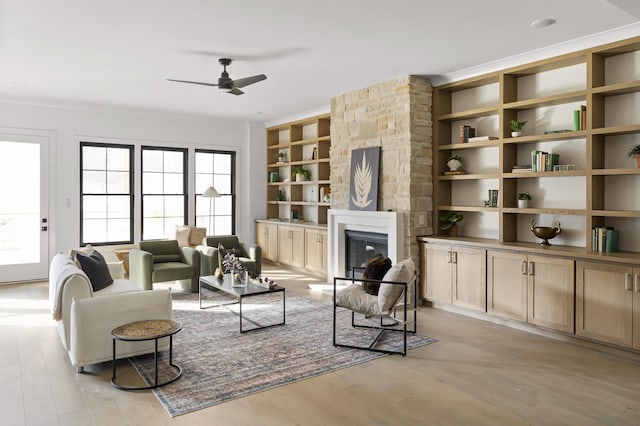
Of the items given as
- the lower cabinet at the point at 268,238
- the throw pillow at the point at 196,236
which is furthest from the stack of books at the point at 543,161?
the throw pillow at the point at 196,236

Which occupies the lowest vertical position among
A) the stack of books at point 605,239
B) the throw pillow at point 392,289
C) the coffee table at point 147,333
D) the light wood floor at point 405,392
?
the light wood floor at point 405,392

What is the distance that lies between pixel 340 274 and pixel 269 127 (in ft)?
13.7

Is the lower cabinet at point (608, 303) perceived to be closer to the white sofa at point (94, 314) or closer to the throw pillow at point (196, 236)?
the white sofa at point (94, 314)

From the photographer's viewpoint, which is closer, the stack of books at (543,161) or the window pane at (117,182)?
the stack of books at (543,161)

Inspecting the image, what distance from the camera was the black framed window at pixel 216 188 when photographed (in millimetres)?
9500

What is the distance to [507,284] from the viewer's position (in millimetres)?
5090

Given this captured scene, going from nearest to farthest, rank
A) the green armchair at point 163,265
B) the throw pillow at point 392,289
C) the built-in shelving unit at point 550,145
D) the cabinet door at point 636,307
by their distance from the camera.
Answer: the cabinet door at point 636,307 < the throw pillow at point 392,289 < the built-in shelving unit at point 550,145 < the green armchair at point 163,265

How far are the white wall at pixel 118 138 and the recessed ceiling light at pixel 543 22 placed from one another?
665 centimetres

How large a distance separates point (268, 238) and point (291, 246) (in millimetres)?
921

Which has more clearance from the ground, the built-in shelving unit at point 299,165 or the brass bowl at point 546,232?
the built-in shelving unit at point 299,165

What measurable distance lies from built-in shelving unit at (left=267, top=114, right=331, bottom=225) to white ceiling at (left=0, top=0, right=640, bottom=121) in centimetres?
193

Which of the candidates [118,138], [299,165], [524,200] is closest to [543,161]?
[524,200]

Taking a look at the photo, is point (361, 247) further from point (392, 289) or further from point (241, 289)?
A: point (392, 289)

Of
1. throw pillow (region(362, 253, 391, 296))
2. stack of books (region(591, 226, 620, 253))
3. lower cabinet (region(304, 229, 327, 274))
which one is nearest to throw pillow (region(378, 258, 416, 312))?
throw pillow (region(362, 253, 391, 296))
